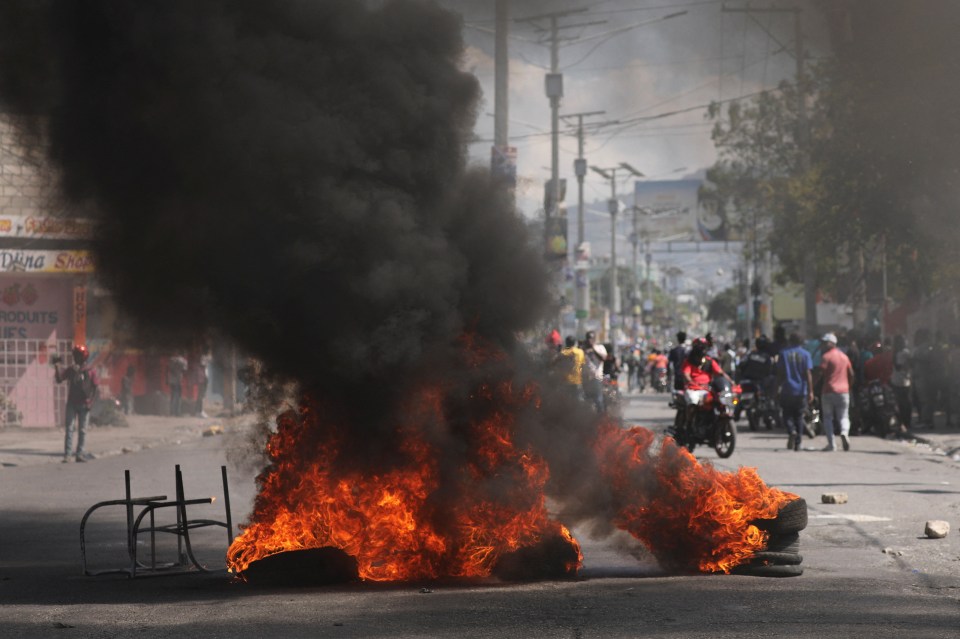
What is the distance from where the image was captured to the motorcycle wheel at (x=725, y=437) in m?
19.7

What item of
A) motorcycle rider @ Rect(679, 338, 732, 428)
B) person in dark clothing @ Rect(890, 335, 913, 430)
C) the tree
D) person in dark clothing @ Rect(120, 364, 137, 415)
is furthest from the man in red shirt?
the tree

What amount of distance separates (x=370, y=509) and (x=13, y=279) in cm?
2336

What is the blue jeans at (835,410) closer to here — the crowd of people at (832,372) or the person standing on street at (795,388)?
the crowd of people at (832,372)

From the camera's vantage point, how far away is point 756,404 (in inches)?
1066

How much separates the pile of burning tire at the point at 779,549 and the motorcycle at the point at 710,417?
1079 centimetres

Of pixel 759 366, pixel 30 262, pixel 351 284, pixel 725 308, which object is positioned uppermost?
pixel 725 308

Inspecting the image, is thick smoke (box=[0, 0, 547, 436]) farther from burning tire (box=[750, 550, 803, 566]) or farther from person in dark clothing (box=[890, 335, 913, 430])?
person in dark clothing (box=[890, 335, 913, 430])

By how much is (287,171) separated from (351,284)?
879mm

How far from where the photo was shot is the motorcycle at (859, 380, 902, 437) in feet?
81.2

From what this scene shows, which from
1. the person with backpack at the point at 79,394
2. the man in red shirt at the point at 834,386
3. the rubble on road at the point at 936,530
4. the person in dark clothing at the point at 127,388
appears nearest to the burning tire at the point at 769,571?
the rubble on road at the point at 936,530

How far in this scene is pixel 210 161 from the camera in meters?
9.01

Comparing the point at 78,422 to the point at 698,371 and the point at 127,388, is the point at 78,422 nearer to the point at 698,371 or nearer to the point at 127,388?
the point at 698,371

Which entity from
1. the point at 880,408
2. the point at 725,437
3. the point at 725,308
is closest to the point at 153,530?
the point at 725,437

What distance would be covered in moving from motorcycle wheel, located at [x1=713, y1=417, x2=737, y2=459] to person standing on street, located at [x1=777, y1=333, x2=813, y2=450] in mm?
2209
